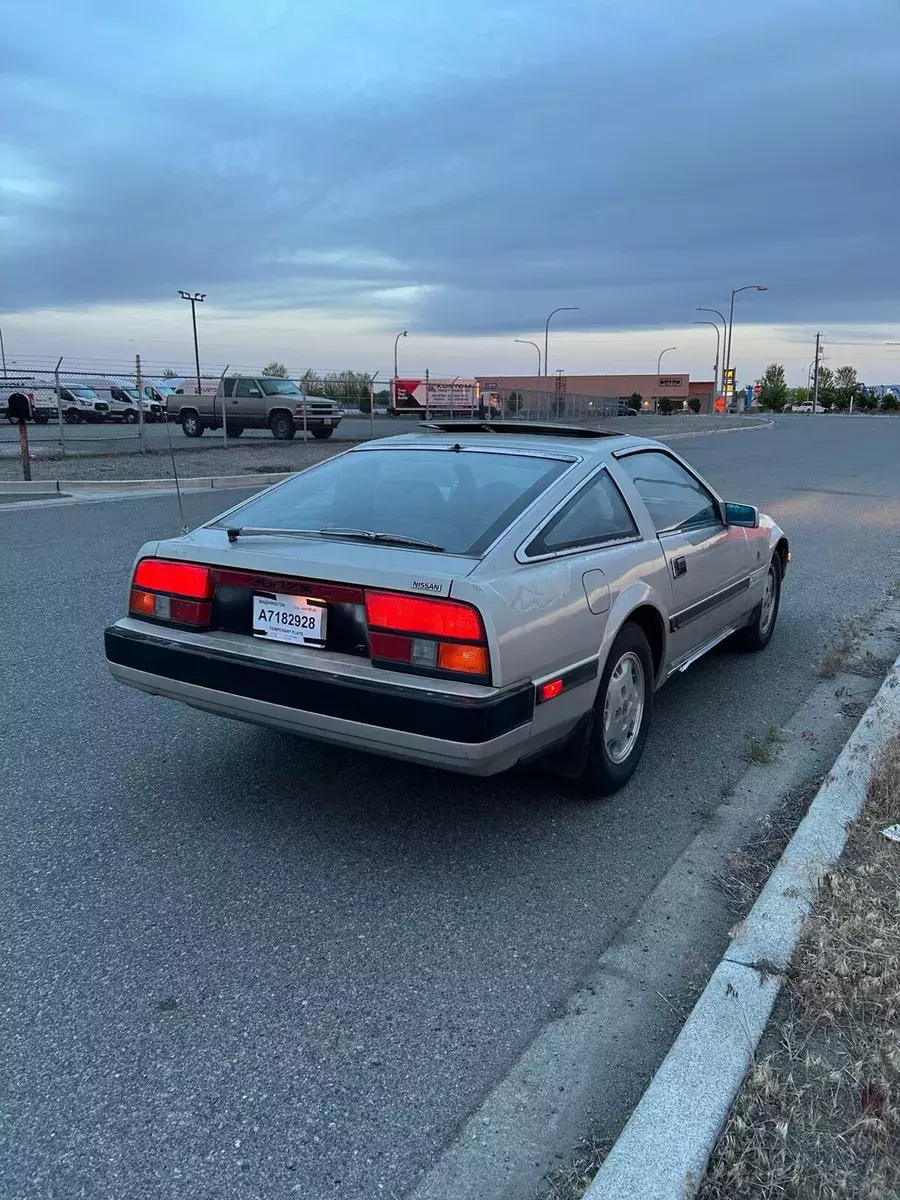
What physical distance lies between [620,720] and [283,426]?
24232 mm

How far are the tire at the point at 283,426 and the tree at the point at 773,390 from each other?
9522 centimetres

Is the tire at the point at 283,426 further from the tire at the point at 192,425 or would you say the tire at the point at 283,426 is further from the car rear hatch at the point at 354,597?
the car rear hatch at the point at 354,597

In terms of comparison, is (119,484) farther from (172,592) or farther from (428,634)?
(428,634)

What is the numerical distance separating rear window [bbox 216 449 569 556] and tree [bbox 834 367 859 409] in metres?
125

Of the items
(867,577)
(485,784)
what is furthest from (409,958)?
(867,577)

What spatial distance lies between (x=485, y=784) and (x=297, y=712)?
1.10 m

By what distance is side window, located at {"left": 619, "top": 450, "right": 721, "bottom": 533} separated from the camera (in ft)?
15.3

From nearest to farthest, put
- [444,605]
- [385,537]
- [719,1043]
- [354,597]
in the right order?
[719,1043]
[444,605]
[354,597]
[385,537]

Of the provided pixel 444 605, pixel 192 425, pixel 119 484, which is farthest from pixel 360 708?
pixel 192 425

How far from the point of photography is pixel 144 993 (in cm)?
269

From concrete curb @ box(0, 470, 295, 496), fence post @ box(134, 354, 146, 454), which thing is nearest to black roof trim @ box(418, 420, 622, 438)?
concrete curb @ box(0, 470, 295, 496)

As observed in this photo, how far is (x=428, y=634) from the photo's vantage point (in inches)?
124

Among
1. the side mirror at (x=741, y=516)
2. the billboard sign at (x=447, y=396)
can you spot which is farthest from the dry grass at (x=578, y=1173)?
the billboard sign at (x=447, y=396)

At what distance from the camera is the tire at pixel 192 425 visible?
95.1 feet
